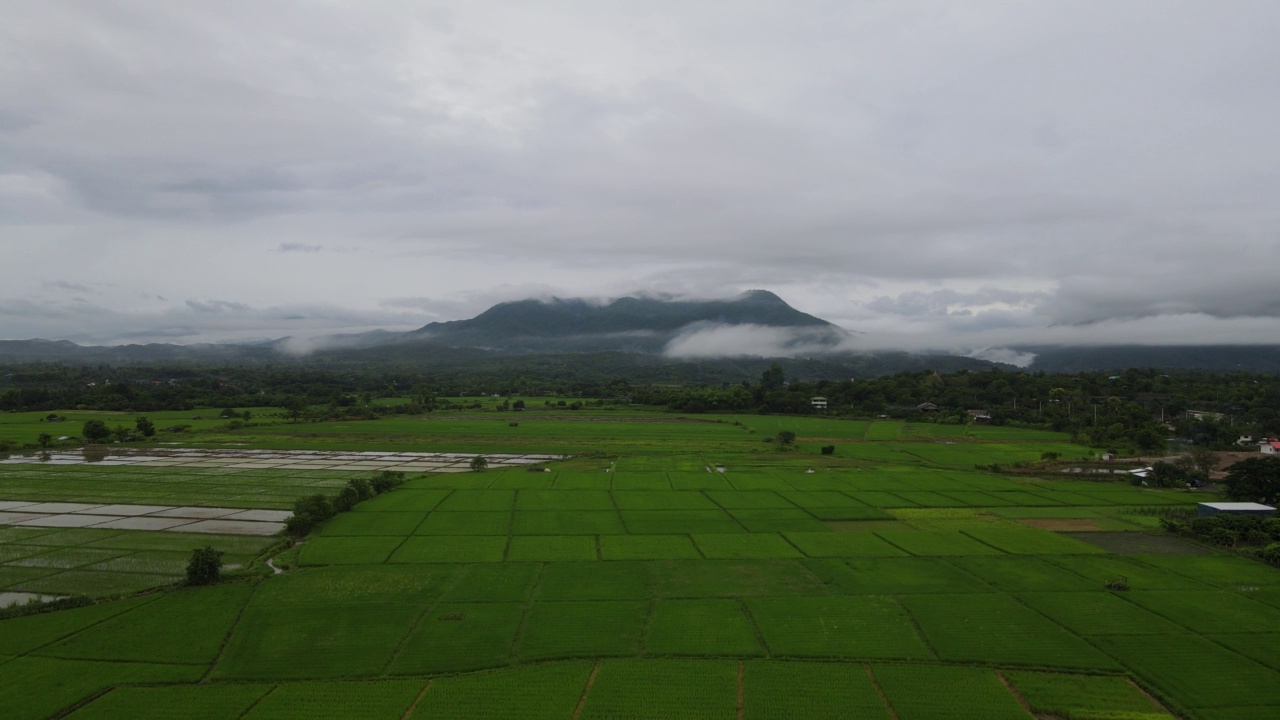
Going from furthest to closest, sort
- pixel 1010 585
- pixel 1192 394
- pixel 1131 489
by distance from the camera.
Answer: pixel 1192 394
pixel 1131 489
pixel 1010 585

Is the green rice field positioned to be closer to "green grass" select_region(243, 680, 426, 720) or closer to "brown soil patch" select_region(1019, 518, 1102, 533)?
"green grass" select_region(243, 680, 426, 720)

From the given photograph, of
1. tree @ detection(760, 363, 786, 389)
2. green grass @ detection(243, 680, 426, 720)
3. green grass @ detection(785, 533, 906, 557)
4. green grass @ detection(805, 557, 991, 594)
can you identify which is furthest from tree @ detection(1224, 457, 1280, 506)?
tree @ detection(760, 363, 786, 389)

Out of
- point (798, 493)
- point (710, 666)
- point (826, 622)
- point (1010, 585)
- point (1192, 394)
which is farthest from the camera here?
point (1192, 394)

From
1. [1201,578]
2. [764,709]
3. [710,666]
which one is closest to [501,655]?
[710,666]

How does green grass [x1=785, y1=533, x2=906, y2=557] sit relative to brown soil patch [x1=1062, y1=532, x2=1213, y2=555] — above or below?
above

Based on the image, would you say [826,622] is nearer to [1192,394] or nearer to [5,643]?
[5,643]

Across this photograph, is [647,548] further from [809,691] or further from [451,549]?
[809,691]

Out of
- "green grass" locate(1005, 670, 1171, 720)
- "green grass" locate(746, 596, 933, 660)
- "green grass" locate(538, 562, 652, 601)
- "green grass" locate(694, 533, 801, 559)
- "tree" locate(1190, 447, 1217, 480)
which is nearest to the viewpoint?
"green grass" locate(1005, 670, 1171, 720)
